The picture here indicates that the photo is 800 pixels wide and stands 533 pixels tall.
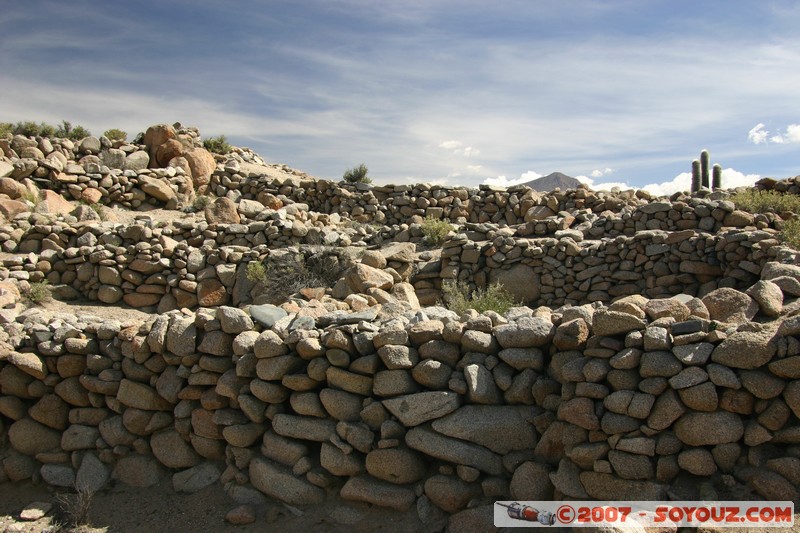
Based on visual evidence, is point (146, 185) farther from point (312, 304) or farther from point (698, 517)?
point (698, 517)

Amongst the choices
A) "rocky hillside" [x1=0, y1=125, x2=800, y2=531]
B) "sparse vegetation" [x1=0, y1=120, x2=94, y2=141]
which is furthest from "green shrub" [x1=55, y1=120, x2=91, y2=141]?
"rocky hillside" [x1=0, y1=125, x2=800, y2=531]

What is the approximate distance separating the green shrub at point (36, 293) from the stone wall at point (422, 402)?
4.54 m

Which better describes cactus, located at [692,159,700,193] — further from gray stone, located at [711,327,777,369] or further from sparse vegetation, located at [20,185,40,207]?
sparse vegetation, located at [20,185,40,207]

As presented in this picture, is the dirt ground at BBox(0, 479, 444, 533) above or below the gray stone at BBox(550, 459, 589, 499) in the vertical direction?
below

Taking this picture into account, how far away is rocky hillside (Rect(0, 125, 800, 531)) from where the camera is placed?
400cm

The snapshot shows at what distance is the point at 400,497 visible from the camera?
4.83 meters

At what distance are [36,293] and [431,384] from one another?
899cm

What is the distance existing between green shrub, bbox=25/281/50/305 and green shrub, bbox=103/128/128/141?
11.4 metres

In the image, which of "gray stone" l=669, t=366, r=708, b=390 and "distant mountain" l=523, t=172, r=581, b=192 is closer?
"gray stone" l=669, t=366, r=708, b=390

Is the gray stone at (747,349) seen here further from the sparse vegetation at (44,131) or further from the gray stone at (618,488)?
the sparse vegetation at (44,131)

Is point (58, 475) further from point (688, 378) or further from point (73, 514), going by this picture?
point (688, 378)

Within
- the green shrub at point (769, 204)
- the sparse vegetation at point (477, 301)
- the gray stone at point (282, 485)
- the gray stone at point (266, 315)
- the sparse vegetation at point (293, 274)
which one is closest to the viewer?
the gray stone at point (282, 485)

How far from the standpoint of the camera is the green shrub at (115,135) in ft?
68.6

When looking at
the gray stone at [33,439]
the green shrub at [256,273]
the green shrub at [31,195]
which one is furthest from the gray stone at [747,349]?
the green shrub at [31,195]
